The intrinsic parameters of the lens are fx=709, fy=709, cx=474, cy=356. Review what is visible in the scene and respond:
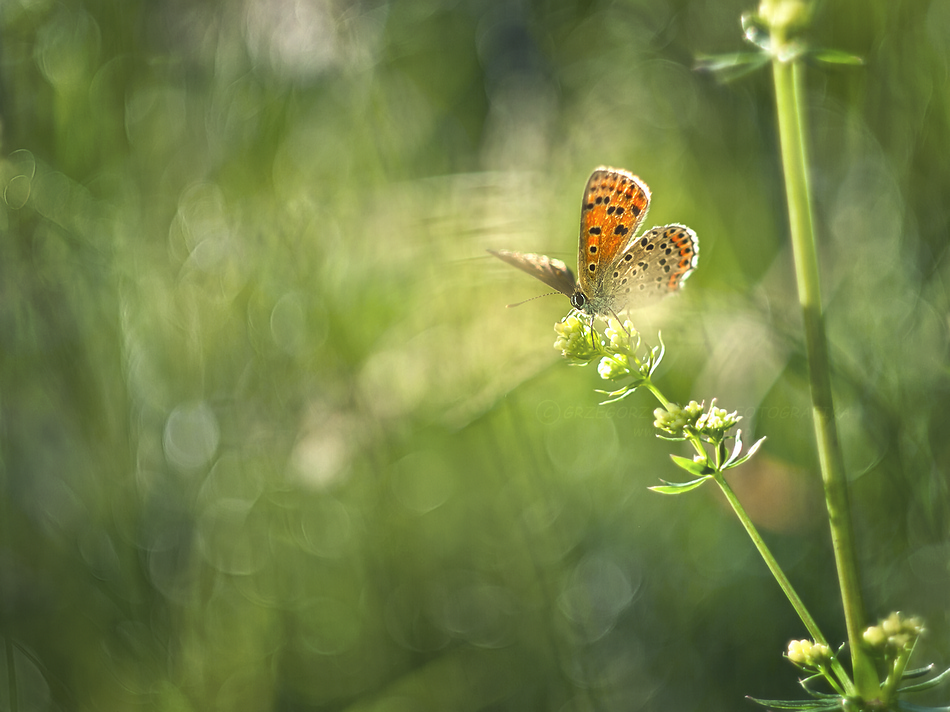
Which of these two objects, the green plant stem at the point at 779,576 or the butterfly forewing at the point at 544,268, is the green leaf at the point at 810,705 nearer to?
the green plant stem at the point at 779,576

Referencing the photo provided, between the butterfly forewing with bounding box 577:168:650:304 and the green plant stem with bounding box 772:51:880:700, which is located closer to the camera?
the green plant stem with bounding box 772:51:880:700

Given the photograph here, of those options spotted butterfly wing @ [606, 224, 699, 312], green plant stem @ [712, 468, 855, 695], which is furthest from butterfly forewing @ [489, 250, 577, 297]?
green plant stem @ [712, 468, 855, 695]

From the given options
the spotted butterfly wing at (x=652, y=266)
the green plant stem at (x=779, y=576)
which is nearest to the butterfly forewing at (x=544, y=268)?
the spotted butterfly wing at (x=652, y=266)

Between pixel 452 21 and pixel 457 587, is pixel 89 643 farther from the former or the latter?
pixel 452 21

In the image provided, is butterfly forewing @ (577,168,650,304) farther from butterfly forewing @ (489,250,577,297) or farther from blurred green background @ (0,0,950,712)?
blurred green background @ (0,0,950,712)

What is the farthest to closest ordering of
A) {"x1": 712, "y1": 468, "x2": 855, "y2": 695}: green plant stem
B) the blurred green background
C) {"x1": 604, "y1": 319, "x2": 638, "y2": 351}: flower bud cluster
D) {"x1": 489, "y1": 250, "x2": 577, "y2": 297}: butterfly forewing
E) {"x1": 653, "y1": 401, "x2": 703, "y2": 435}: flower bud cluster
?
1. the blurred green background
2. {"x1": 489, "y1": 250, "x2": 577, "y2": 297}: butterfly forewing
3. {"x1": 604, "y1": 319, "x2": 638, "y2": 351}: flower bud cluster
4. {"x1": 653, "y1": 401, "x2": 703, "y2": 435}: flower bud cluster
5. {"x1": 712, "y1": 468, "x2": 855, "y2": 695}: green plant stem

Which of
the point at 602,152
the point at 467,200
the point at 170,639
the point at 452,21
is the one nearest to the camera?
the point at 170,639

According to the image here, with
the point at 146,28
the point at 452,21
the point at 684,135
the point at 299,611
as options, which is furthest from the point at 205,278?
the point at 684,135
